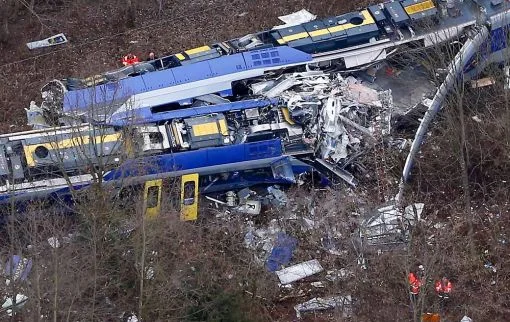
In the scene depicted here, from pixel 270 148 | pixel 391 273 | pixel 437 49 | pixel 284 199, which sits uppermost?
pixel 437 49

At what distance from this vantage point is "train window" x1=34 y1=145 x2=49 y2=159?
57.2 feet

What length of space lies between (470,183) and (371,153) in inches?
91.3

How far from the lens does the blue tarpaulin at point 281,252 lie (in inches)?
684

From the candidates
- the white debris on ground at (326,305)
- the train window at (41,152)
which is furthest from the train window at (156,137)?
the white debris on ground at (326,305)

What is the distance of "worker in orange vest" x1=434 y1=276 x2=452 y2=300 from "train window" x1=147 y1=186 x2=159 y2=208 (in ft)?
19.5

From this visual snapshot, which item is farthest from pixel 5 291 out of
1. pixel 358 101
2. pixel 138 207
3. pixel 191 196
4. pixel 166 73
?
pixel 358 101

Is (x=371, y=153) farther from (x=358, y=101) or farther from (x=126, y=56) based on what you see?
(x=126, y=56)

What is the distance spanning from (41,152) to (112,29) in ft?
20.4

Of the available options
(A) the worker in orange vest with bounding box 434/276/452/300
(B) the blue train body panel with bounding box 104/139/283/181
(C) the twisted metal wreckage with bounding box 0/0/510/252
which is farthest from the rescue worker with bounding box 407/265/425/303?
(B) the blue train body panel with bounding box 104/139/283/181

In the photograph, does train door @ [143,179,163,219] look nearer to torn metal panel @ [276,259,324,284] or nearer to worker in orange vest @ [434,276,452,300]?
torn metal panel @ [276,259,324,284]

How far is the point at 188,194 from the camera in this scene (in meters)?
17.9

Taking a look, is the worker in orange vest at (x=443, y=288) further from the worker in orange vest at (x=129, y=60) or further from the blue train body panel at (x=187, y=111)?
the worker in orange vest at (x=129, y=60)

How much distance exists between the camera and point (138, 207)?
15.5 m

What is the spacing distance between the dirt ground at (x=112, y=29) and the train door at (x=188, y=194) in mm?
4837
